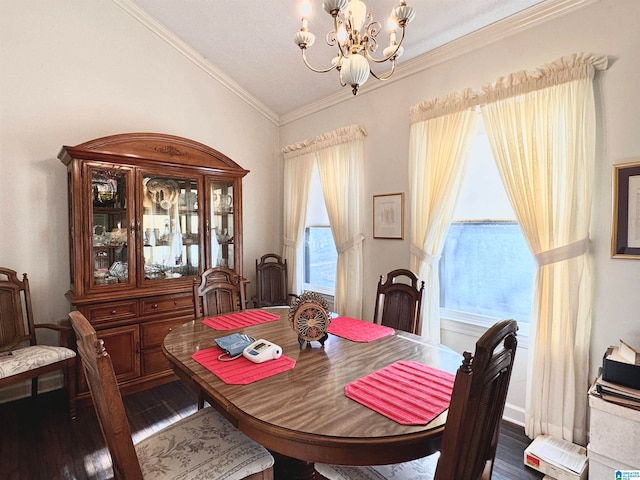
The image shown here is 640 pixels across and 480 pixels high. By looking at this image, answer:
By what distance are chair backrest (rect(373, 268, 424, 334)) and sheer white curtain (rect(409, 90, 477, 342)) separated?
1.40ft

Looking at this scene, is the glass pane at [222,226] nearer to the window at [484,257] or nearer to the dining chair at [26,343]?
the dining chair at [26,343]

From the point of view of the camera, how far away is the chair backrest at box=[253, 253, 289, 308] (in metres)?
3.99

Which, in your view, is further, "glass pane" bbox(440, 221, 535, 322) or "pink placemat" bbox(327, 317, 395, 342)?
"glass pane" bbox(440, 221, 535, 322)

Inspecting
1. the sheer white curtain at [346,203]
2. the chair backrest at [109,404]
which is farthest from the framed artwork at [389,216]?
the chair backrest at [109,404]

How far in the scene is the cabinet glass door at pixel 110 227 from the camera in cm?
275

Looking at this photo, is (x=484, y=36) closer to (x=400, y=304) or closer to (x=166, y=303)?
(x=400, y=304)

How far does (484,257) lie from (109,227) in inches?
121

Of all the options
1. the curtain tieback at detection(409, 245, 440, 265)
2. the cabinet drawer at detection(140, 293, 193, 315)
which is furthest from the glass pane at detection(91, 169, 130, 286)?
the curtain tieback at detection(409, 245, 440, 265)

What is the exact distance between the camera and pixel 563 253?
2.05 m

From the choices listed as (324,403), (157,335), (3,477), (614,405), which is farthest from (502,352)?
(157,335)

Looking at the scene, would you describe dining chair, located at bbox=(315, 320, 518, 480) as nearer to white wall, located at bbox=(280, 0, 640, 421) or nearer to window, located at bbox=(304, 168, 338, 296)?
white wall, located at bbox=(280, 0, 640, 421)

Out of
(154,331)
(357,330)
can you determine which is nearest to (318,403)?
(357,330)

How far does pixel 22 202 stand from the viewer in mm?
2812

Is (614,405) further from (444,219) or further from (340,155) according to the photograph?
(340,155)
